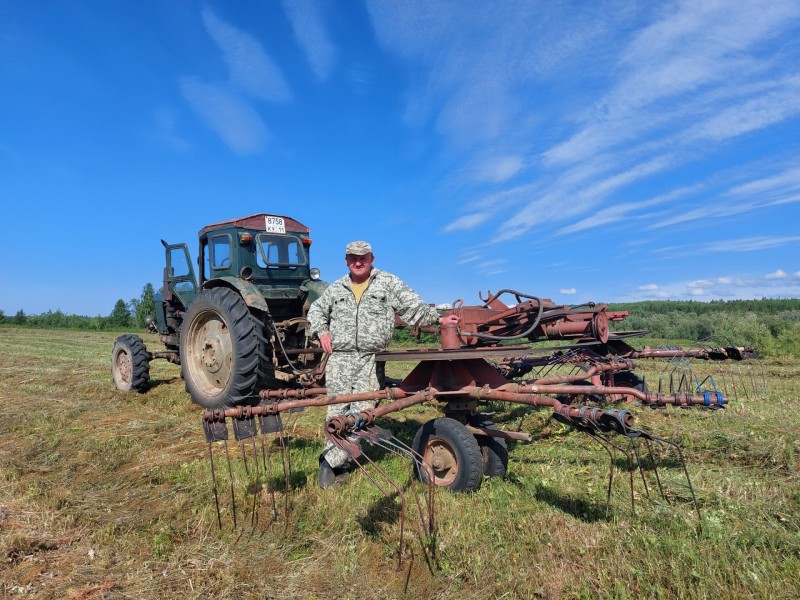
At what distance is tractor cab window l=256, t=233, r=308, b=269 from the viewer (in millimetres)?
7156

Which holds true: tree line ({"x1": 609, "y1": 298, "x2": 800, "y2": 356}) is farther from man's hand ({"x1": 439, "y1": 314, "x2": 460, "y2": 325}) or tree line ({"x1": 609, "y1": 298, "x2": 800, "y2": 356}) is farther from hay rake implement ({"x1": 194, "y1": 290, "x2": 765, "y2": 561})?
man's hand ({"x1": 439, "y1": 314, "x2": 460, "y2": 325})

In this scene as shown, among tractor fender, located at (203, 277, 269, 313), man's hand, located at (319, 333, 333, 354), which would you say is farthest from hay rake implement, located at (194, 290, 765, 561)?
tractor fender, located at (203, 277, 269, 313)

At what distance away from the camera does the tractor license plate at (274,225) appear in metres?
7.31

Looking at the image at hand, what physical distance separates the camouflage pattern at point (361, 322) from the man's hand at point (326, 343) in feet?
0.13

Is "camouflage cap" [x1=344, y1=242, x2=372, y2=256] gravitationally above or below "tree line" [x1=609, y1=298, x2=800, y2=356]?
above

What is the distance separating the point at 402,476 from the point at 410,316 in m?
1.29

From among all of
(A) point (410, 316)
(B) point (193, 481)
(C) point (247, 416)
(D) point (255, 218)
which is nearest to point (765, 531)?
(A) point (410, 316)

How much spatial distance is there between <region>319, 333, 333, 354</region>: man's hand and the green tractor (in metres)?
2.06

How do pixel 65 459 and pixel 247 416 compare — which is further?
pixel 65 459

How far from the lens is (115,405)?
22.4 ft

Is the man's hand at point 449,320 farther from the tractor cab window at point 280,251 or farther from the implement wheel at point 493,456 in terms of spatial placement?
the tractor cab window at point 280,251

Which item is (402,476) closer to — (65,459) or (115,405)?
(65,459)

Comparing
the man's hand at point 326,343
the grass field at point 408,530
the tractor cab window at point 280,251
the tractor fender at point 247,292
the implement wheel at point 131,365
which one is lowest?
the grass field at point 408,530

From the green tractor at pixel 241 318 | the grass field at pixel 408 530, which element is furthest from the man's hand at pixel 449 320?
the green tractor at pixel 241 318
